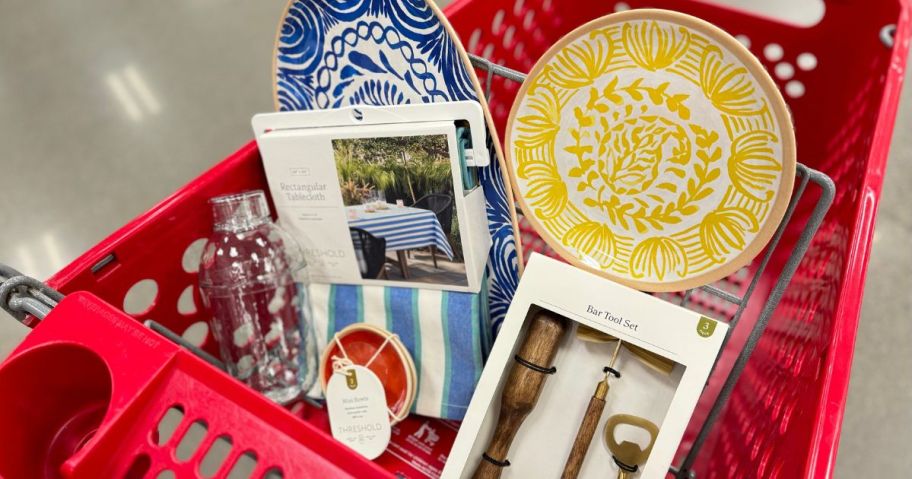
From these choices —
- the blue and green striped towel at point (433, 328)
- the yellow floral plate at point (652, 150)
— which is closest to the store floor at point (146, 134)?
the yellow floral plate at point (652, 150)

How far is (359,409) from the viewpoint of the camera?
78 centimetres

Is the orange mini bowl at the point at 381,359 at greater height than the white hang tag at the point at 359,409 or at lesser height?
greater

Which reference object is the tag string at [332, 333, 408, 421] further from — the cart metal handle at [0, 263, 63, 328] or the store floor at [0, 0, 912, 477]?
the store floor at [0, 0, 912, 477]

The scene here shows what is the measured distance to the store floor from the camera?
3.83 feet

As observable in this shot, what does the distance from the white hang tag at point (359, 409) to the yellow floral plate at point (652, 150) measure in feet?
0.96

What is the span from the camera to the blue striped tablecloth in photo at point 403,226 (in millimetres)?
722

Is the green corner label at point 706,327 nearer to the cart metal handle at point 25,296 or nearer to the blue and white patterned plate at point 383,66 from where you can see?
the blue and white patterned plate at point 383,66

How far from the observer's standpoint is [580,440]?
0.63 m

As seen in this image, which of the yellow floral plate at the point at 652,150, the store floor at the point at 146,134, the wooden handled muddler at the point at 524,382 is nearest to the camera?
the yellow floral plate at the point at 652,150

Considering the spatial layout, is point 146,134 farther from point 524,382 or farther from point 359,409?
point 524,382

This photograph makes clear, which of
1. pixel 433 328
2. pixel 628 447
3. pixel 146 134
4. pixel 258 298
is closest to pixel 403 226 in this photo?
pixel 433 328

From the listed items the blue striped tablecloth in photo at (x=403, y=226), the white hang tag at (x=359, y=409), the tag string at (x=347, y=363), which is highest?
the blue striped tablecloth in photo at (x=403, y=226)

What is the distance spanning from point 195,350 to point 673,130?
1.88ft

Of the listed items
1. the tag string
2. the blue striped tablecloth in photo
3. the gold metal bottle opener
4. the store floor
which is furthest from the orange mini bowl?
the store floor
